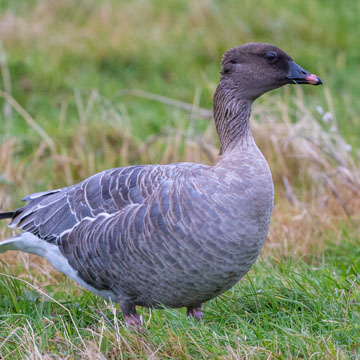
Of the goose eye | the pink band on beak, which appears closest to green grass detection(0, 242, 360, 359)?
the pink band on beak

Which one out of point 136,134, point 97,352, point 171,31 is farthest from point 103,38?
point 97,352

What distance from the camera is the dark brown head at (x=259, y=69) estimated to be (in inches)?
172

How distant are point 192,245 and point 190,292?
1.06ft

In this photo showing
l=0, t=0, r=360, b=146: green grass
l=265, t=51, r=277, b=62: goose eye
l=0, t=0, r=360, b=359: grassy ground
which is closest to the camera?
l=0, t=0, r=360, b=359: grassy ground

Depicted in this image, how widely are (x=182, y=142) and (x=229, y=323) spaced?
3.65m

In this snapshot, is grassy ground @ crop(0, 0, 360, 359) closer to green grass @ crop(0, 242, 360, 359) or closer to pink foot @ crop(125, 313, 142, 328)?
green grass @ crop(0, 242, 360, 359)

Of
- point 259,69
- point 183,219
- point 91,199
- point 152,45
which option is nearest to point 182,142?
point 152,45

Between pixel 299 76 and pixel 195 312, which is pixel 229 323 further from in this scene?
pixel 299 76

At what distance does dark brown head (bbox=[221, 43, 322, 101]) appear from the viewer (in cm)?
436

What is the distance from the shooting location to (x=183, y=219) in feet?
12.9

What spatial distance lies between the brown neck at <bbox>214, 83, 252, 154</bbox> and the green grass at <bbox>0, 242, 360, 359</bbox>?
0.92 meters

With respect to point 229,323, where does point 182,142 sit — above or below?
above

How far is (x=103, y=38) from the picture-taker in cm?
1002

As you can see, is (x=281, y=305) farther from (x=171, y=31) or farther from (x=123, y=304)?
(x=171, y=31)
